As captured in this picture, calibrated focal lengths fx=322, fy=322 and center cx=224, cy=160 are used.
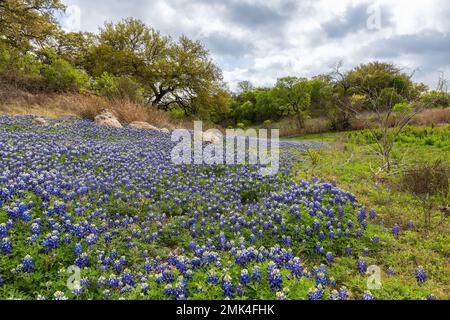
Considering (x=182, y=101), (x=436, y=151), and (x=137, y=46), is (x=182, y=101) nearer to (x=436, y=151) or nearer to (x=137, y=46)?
(x=137, y=46)

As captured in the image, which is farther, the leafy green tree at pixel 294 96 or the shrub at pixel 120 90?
the leafy green tree at pixel 294 96

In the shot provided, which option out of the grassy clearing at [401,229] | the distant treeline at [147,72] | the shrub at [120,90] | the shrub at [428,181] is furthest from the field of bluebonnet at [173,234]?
the distant treeline at [147,72]

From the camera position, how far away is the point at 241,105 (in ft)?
168

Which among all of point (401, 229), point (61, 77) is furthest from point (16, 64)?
point (401, 229)

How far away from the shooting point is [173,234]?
15.7ft

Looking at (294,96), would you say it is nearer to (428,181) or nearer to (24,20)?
(24,20)

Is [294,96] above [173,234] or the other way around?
above

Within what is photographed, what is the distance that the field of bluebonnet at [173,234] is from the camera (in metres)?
3.17

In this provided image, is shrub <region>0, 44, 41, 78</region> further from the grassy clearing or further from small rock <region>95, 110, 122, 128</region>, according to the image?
the grassy clearing

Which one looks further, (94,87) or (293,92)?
(293,92)

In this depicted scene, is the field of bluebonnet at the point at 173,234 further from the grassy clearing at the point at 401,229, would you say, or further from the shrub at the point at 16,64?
the shrub at the point at 16,64

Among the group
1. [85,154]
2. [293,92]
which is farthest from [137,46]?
[85,154]

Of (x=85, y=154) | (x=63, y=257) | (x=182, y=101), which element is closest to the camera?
(x=63, y=257)

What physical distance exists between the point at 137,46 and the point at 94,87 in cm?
1233
